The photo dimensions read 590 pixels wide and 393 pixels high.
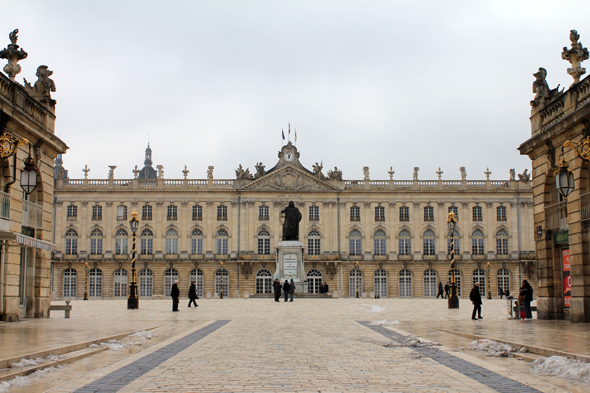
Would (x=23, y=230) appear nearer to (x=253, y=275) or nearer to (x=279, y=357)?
(x=279, y=357)

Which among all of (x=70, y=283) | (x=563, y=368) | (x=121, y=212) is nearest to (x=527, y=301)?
(x=563, y=368)

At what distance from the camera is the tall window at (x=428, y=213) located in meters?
66.8

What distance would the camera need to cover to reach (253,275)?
6512 centimetres

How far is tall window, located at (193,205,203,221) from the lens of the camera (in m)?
66.3

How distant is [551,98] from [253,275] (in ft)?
156

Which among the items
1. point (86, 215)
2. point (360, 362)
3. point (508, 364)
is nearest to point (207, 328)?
point (360, 362)

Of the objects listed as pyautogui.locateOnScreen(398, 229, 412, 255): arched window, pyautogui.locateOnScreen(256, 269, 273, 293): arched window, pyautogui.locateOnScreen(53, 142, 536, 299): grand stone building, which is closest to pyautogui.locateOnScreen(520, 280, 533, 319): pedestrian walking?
pyautogui.locateOnScreen(53, 142, 536, 299): grand stone building

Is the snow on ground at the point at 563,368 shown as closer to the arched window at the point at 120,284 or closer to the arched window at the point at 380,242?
the arched window at the point at 380,242

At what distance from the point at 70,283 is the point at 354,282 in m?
28.4

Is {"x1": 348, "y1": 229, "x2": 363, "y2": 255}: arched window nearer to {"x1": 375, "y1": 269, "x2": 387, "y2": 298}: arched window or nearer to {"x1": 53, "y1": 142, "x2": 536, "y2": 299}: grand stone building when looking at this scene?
{"x1": 53, "y1": 142, "x2": 536, "y2": 299}: grand stone building

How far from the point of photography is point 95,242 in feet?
216

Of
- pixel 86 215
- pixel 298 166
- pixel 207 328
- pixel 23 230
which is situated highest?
pixel 298 166

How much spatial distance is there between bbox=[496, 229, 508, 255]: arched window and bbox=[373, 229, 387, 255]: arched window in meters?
11.6

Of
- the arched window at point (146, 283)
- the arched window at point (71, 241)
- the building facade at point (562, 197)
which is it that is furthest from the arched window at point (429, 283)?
the building facade at point (562, 197)
